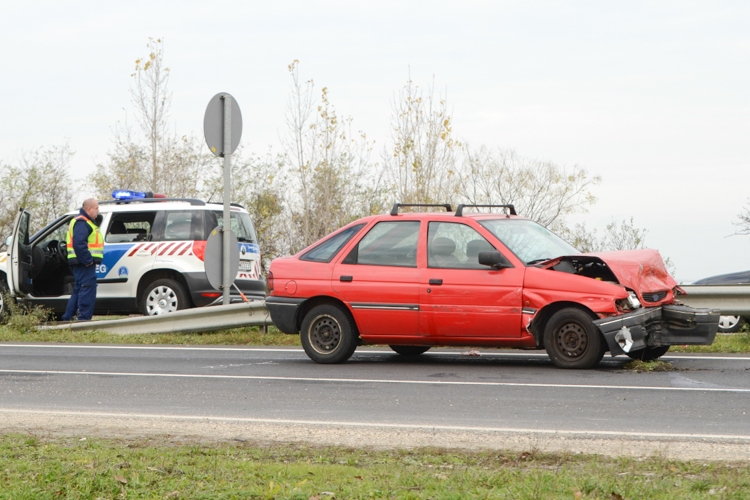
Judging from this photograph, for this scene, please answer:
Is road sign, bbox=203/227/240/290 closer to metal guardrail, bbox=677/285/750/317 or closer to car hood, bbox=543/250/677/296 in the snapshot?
car hood, bbox=543/250/677/296

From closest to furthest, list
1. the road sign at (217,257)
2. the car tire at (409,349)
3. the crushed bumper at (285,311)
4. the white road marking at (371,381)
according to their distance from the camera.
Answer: the white road marking at (371,381)
the crushed bumper at (285,311)
the car tire at (409,349)
the road sign at (217,257)

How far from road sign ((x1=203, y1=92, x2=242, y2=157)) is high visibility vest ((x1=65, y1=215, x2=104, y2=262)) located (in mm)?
2382

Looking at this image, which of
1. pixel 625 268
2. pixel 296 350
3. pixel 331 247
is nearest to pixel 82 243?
pixel 296 350

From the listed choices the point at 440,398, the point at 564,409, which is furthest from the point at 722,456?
the point at 440,398

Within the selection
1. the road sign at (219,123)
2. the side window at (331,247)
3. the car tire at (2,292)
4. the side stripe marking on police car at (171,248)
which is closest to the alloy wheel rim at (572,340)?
the side window at (331,247)

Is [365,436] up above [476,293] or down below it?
below

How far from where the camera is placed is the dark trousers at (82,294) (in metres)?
15.5

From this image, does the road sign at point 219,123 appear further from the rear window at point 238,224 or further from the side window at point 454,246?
the side window at point 454,246

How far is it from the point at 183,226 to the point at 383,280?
20.9ft

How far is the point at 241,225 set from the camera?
16562mm

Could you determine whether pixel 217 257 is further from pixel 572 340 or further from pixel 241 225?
pixel 572 340

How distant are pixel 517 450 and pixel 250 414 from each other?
2.45 m

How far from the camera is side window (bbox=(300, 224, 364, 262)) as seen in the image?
1122 centimetres

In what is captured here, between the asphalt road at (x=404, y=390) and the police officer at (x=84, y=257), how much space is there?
A: 10.5 feet
